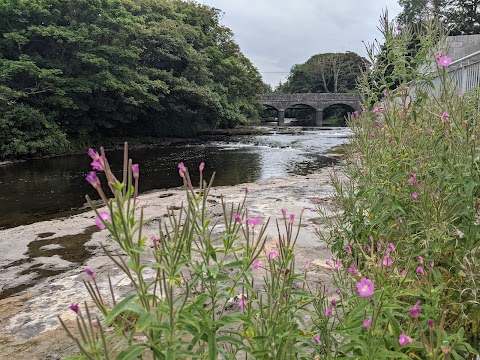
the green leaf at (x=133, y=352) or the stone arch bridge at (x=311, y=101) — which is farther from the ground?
the stone arch bridge at (x=311, y=101)

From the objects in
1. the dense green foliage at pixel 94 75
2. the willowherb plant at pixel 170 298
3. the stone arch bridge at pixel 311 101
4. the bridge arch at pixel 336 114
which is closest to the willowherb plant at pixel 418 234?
the willowherb plant at pixel 170 298

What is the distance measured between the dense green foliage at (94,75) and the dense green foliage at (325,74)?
125ft

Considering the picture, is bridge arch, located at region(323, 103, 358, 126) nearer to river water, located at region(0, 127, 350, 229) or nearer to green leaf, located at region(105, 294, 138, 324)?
river water, located at region(0, 127, 350, 229)

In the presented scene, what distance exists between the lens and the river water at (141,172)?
8078 millimetres

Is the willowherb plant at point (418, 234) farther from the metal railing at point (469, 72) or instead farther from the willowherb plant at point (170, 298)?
the metal railing at point (469, 72)

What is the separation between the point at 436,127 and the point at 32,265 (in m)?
4.14

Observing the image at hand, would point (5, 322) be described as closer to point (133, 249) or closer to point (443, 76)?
point (133, 249)

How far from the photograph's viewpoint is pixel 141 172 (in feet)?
41.1

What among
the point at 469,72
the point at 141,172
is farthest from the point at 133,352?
the point at 141,172

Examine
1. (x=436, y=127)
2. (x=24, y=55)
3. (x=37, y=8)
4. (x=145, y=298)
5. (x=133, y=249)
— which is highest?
(x=37, y=8)

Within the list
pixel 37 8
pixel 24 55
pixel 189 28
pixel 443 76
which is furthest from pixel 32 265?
pixel 189 28

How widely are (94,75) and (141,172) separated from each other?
26.2ft

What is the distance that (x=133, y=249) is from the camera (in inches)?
34.0

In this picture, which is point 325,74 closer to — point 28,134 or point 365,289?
point 28,134
